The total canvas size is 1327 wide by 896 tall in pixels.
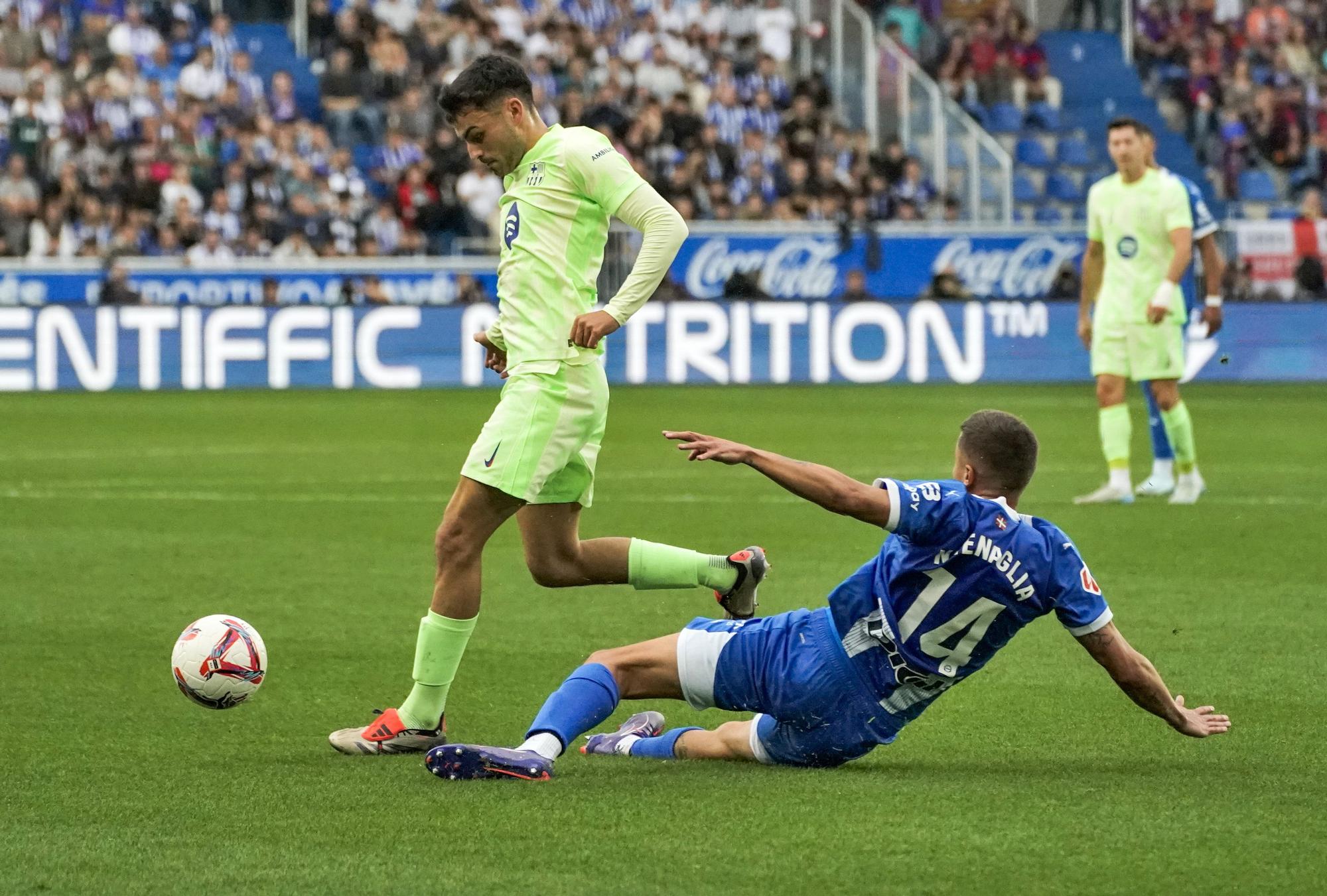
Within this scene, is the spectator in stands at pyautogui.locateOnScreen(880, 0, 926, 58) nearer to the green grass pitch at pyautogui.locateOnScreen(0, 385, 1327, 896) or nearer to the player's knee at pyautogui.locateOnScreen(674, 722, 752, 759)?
the green grass pitch at pyautogui.locateOnScreen(0, 385, 1327, 896)

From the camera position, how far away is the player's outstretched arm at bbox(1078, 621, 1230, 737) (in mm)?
4852

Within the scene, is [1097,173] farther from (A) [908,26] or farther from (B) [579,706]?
(B) [579,706]

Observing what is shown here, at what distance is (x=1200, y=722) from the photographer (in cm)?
503

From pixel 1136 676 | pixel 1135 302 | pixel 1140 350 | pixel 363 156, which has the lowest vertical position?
pixel 1136 676

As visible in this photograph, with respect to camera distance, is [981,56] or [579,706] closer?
[579,706]

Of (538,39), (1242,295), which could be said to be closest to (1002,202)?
(1242,295)

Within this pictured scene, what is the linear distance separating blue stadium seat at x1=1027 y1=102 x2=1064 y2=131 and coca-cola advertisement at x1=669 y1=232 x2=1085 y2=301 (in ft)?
18.2

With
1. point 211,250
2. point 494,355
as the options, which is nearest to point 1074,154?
point 211,250

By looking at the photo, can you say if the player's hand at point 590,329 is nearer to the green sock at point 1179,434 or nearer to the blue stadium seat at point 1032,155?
the green sock at point 1179,434

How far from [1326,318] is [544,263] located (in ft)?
61.6

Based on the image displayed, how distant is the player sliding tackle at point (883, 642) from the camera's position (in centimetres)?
479

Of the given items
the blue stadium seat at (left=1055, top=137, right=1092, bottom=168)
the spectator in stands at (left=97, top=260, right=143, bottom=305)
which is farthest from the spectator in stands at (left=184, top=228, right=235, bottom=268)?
the blue stadium seat at (left=1055, top=137, right=1092, bottom=168)

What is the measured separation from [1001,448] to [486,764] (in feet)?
4.87

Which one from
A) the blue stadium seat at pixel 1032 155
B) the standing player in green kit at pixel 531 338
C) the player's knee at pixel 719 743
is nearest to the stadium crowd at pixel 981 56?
the blue stadium seat at pixel 1032 155
